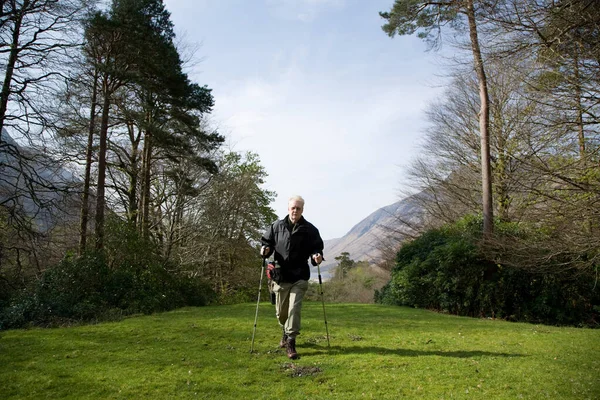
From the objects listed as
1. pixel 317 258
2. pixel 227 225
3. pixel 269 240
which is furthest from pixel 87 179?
pixel 317 258

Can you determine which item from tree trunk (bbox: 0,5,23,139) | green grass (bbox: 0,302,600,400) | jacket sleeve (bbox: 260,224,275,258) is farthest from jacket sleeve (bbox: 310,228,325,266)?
tree trunk (bbox: 0,5,23,139)

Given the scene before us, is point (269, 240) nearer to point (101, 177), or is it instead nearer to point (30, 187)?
point (30, 187)

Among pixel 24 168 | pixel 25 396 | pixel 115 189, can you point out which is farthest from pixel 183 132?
pixel 25 396

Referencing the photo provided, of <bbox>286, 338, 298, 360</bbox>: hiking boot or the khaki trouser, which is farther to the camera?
the khaki trouser

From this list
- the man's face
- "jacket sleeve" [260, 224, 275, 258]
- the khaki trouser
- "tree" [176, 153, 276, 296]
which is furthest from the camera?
"tree" [176, 153, 276, 296]

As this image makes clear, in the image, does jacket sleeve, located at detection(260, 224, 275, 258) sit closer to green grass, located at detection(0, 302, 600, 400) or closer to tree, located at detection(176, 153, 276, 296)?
green grass, located at detection(0, 302, 600, 400)

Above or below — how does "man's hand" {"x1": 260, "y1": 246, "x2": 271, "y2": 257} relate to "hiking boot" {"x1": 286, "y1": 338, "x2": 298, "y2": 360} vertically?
above

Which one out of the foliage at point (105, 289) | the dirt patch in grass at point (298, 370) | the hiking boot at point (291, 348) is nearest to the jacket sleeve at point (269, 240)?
the hiking boot at point (291, 348)

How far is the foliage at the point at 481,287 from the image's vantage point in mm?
11117

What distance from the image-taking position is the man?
576 cm

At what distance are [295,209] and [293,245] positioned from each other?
0.52 m

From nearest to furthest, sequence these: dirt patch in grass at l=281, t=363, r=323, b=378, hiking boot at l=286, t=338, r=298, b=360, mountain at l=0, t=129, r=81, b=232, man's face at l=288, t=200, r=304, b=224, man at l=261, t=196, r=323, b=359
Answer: dirt patch in grass at l=281, t=363, r=323, b=378
hiking boot at l=286, t=338, r=298, b=360
man at l=261, t=196, r=323, b=359
man's face at l=288, t=200, r=304, b=224
mountain at l=0, t=129, r=81, b=232

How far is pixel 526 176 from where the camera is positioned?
8.84 metres

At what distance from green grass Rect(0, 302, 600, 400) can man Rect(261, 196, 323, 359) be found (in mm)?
683
